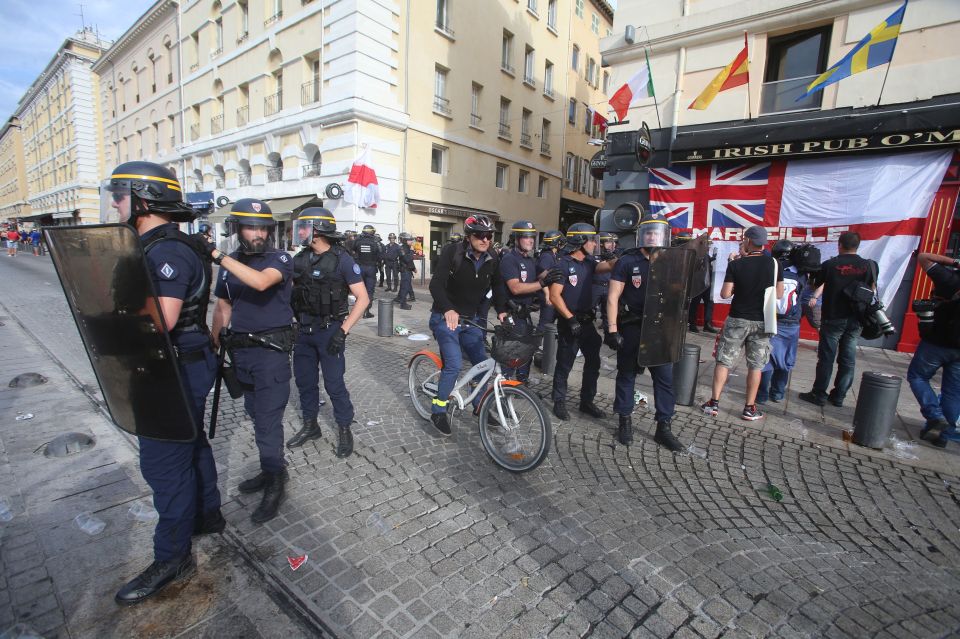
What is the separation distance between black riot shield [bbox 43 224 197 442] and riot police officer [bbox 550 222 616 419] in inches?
134

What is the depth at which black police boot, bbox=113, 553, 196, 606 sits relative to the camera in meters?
2.12

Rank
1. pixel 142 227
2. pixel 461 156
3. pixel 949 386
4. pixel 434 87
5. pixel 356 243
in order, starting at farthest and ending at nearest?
pixel 461 156 → pixel 434 87 → pixel 356 243 → pixel 949 386 → pixel 142 227

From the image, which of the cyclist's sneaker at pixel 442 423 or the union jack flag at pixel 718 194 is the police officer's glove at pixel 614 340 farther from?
the union jack flag at pixel 718 194

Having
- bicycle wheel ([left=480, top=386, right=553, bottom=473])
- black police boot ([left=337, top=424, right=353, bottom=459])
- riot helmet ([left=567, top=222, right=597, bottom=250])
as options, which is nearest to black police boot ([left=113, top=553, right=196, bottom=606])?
black police boot ([left=337, top=424, right=353, bottom=459])

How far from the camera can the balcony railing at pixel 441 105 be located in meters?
18.1

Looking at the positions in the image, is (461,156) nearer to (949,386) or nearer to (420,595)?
(949,386)

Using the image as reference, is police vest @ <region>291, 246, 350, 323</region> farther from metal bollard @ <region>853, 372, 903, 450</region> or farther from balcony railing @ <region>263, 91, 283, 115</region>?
balcony railing @ <region>263, 91, 283, 115</region>

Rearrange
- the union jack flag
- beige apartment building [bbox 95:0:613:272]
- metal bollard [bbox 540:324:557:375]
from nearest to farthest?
1. metal bollard [bbox 540:324:557:375]
2. the union jack flag
3. beige apartment building [bbox 95:0:613:272]

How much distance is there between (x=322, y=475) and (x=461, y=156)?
18282 millimetres

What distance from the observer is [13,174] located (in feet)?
212

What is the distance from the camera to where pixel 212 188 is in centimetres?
2297

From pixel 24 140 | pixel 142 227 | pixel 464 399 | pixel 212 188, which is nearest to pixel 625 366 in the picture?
pixel 464 399

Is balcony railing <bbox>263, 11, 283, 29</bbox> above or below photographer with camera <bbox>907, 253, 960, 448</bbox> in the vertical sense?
above

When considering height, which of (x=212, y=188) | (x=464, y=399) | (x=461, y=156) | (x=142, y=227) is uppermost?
(x=461, y=156)
